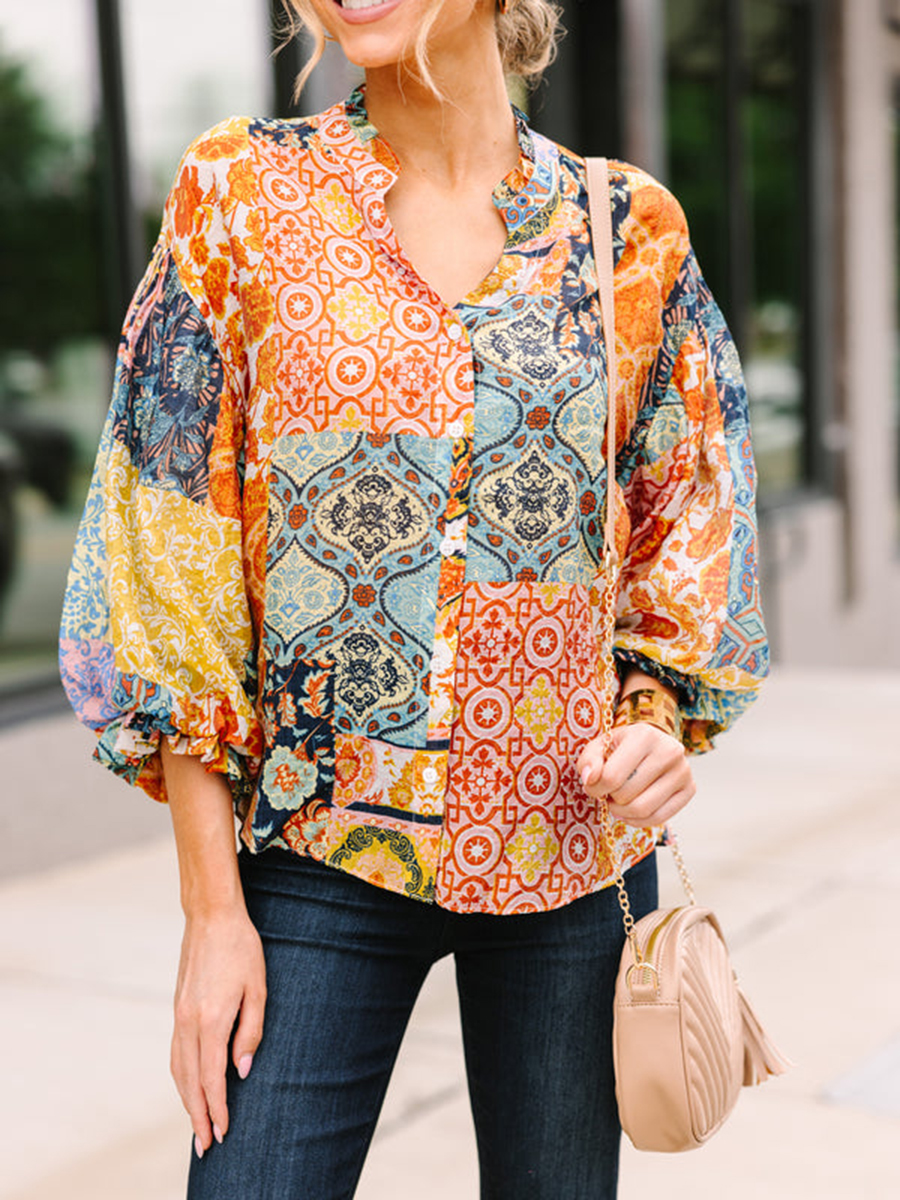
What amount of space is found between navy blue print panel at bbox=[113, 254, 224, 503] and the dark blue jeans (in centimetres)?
36

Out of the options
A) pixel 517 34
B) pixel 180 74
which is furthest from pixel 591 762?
pixel 180 74

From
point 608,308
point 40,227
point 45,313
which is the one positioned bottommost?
point 45,313

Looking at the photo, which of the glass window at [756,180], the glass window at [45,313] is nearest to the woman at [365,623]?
the glass window at [45,313]

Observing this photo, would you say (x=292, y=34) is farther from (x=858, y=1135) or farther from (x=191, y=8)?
(x=191, y=8)

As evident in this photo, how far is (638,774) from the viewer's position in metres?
1.51

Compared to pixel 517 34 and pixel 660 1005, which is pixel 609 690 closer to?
pixel 660 1005

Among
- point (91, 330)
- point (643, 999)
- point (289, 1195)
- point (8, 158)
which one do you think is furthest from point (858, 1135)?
point (8, 158)

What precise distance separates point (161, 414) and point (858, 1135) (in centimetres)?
232

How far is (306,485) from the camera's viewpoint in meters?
1.48

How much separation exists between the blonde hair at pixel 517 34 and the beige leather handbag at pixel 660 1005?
21 centimetres

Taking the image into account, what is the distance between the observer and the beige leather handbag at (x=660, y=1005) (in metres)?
1.54

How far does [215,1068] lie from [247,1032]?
4 centimetres

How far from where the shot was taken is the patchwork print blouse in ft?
4.82

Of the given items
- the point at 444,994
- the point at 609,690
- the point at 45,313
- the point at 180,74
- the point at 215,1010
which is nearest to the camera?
the point at 215,1010
